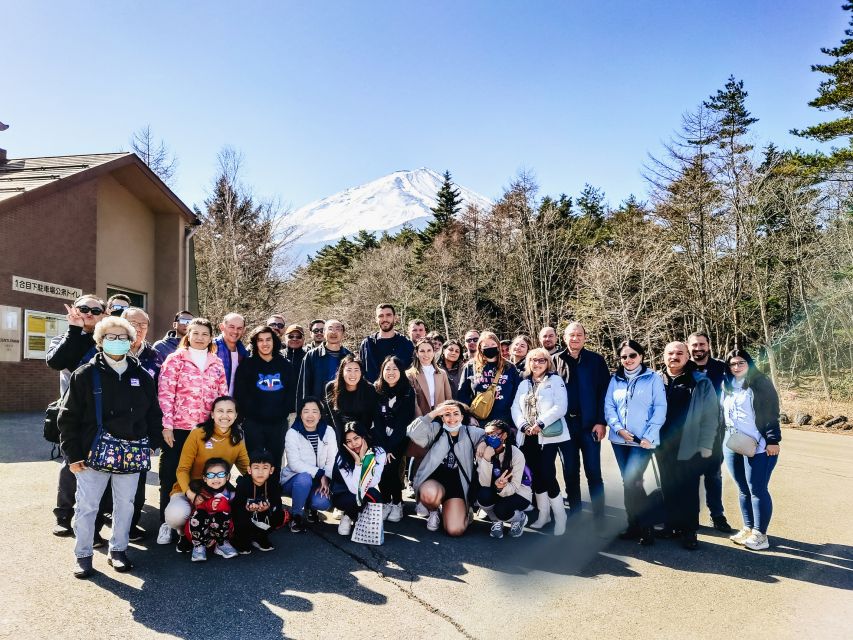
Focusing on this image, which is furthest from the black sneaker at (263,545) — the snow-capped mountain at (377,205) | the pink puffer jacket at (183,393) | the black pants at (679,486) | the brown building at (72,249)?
the snow-capped mountain at (377,205)

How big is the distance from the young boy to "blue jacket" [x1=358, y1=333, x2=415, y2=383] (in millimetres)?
2163

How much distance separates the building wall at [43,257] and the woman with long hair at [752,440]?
12823mm

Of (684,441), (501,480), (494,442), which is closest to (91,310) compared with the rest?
(494,442)

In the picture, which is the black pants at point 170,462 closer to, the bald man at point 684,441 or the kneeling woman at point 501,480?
the kneeling woman at point 501,480

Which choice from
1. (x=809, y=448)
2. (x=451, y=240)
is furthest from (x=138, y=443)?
(x=451, y=240)

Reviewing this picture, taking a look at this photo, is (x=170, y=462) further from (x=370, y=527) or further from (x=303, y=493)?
(x=370, y=527)

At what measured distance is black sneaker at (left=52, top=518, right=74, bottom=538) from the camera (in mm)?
4848

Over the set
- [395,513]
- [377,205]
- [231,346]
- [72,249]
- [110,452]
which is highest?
[377,205]

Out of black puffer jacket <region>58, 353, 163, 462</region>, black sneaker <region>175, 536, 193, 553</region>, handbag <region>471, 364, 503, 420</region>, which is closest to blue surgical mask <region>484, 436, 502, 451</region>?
handbag <region>471, 364, 503, 420</region>

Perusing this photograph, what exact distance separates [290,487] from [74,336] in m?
2.30

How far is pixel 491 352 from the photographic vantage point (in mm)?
5938

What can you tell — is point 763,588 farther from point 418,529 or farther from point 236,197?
point 236,197

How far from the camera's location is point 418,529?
542 cm

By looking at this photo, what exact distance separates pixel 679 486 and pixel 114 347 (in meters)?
4.93
